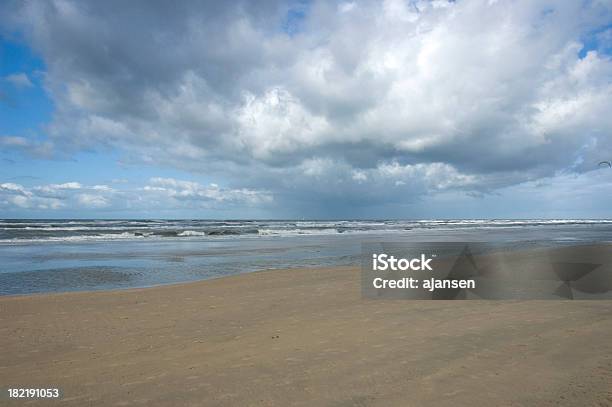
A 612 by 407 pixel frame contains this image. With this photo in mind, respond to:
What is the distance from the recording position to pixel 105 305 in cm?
943

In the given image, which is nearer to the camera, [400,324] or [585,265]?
[400,324]

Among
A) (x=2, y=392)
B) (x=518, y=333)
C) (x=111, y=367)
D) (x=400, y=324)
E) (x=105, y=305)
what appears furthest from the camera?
(x=105, y=305)

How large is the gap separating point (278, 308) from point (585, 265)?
12.0 m

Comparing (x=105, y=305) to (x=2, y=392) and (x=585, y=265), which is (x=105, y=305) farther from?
(x=585, y=265)

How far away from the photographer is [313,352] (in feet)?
18.2

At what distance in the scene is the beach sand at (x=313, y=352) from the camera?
4.22 m

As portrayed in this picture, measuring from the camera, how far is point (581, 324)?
21.2 feet

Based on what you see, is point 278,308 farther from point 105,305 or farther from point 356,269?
point 356,269

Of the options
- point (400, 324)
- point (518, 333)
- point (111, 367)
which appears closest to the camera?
point (111, 367)

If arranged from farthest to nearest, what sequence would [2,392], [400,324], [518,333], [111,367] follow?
1. [400,324]
2. [518,333]
3. [111,367]
4. [2,392]

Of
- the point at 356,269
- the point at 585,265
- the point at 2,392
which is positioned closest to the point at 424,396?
the point at 2,392

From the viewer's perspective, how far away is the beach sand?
4219 mm

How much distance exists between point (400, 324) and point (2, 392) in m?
5.72

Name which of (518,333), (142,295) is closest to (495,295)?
(518,333)
